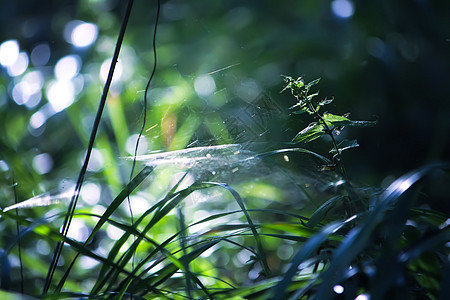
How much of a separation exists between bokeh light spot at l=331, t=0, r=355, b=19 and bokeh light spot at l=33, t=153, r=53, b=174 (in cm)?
108

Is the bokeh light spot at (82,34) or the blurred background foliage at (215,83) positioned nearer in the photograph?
the blurred background foliage at (215,83)

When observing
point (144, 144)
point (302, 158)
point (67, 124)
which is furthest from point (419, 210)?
point (67, 124)

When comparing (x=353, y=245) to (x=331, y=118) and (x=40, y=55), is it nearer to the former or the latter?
(x=331, y=118)

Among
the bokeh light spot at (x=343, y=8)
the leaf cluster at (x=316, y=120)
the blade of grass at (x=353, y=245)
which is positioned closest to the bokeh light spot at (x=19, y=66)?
the bokeh light spot at (x=343, y=8)

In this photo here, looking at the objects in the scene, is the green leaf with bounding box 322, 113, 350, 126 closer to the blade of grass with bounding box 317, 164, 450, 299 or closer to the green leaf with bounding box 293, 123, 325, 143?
the green leaf with bounding box 293, 123, 325, 143

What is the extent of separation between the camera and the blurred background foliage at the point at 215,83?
70 centimetres

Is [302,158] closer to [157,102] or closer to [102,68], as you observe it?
[157,102]

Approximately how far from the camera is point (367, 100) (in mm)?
1241

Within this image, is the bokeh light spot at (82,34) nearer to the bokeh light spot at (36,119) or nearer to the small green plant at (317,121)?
the bokeh light spot at (36,119)

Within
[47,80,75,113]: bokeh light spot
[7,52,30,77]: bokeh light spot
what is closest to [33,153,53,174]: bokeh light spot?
[47,80,75,113]: bokeh light spot

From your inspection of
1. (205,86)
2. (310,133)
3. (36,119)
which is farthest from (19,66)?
(310,133)

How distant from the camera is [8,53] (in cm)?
150

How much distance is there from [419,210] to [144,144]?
0.40m

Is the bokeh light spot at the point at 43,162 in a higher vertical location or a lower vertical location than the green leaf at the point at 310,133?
higher
